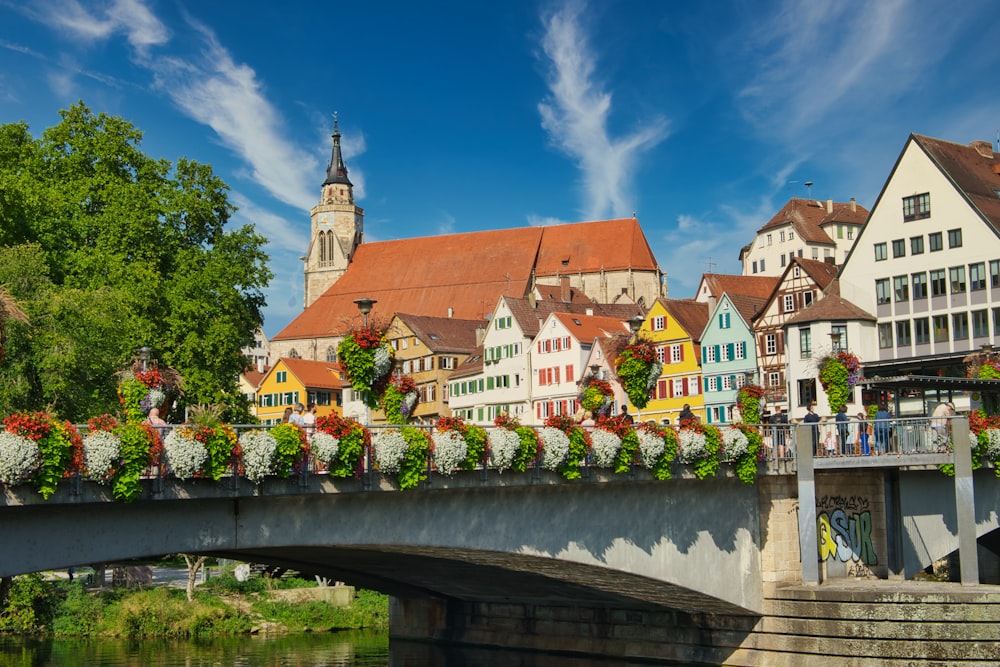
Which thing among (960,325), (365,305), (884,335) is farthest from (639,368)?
(884,335)

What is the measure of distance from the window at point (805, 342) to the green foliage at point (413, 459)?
4103 centimetres

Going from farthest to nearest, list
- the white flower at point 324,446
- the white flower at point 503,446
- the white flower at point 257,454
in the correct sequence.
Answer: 1. the white flower at point 503,446
2. the white flower at point 324,446
3. the white flower at point 257,454

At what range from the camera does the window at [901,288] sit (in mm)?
57188

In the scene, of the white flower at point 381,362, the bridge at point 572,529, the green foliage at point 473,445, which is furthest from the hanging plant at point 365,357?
the bridge at point 572,529

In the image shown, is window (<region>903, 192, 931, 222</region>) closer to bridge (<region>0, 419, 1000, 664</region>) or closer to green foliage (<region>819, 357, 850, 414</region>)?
green foliage (<region>819, 357, 850, 414</region>)

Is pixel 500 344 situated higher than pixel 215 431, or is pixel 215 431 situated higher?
pixel 500 344

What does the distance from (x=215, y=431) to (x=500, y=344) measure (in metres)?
62.9

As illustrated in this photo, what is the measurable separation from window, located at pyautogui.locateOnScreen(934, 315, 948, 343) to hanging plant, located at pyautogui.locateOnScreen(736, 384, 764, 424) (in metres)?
24.3

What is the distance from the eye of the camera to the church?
387ft

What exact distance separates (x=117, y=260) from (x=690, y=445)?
20.9 metres

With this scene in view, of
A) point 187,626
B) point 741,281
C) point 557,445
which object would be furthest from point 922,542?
point 741,281

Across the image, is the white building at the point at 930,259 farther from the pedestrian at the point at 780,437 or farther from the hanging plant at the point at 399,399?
the hanging plant at the point at 399,399

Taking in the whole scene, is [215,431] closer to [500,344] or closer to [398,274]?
[500,344]

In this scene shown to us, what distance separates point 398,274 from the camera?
126 metres
